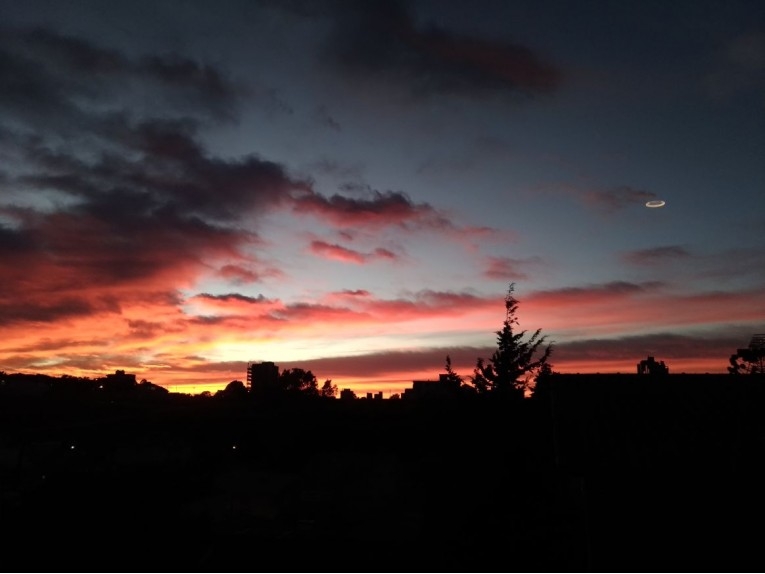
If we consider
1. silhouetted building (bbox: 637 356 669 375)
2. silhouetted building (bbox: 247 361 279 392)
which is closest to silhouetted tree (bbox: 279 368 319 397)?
silhouetted building (bbox: 247 361 279 392)

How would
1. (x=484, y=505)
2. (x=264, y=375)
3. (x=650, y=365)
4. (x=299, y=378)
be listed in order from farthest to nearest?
(x=299, y=378) < (x=264, y=375) < (x=650, y=365) < (x=484, y=505)

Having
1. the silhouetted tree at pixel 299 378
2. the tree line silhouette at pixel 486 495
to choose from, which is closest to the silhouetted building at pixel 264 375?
the silhouetted tree at pixel 299 378

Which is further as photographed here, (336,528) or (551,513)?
(336,528)

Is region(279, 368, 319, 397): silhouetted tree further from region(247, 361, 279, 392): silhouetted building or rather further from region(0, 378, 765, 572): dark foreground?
region(0, 378, 765, 572): dark foreground

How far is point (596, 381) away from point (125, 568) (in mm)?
17107

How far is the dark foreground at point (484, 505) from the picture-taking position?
51.7 feet

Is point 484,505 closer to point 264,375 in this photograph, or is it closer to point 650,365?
point 650,365

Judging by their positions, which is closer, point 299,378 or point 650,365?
point 650,365

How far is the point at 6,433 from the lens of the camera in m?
39.5

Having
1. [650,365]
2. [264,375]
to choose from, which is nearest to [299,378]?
[264,375]

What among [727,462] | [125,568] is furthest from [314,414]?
[727,462]

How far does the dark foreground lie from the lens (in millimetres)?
15766

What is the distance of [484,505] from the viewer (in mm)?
17516

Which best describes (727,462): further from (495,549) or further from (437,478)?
(437,478)
